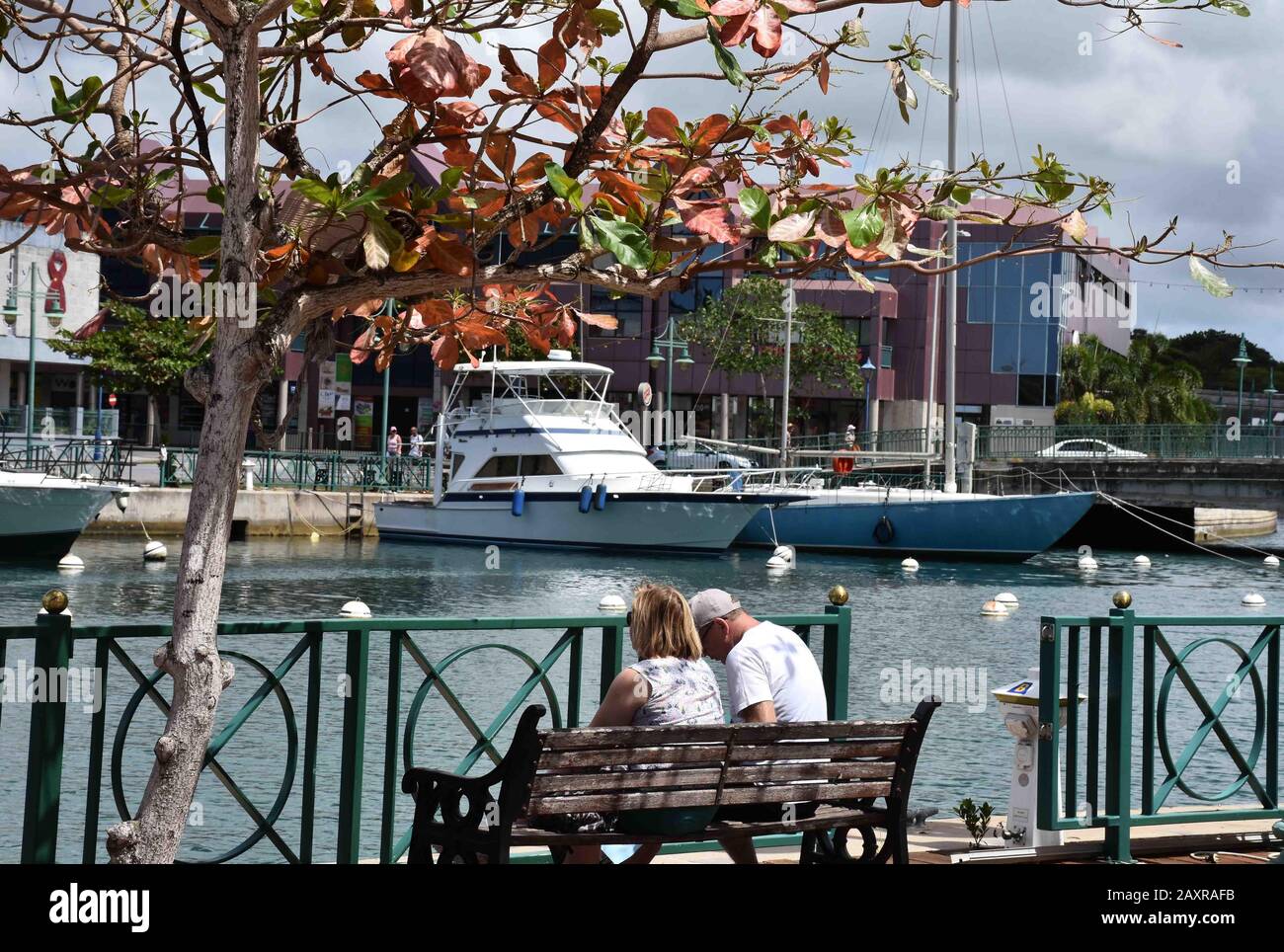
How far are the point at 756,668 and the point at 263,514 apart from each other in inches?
1300

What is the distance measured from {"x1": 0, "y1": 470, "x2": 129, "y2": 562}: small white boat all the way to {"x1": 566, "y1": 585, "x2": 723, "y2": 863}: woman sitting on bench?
24538 millimetres

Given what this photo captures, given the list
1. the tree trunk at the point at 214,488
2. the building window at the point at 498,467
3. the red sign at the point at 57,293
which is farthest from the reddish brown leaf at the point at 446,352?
the red sign at the point at 57,293

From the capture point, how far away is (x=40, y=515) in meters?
26.8

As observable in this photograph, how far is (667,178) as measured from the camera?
4.01m

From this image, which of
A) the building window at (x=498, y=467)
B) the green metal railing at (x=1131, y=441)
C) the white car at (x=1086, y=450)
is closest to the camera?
the building window at (x=498, y=467)

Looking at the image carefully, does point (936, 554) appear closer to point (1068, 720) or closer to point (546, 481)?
point (546, 481)

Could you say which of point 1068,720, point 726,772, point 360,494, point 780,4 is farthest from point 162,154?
point 360,494

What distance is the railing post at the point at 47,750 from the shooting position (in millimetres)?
4316

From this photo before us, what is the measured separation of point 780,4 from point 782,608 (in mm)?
19534

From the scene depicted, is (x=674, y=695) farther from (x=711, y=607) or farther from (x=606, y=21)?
(x=606, y=21)

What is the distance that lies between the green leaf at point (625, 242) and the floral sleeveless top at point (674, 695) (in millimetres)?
1502

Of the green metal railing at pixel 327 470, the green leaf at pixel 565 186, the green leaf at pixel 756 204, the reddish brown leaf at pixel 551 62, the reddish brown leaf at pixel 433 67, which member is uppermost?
the reddish brown leaf at pixel 551 62

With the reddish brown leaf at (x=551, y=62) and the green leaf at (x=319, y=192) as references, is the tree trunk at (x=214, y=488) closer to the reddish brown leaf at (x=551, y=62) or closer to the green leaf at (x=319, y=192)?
the green leaf at (x=319, y=192)

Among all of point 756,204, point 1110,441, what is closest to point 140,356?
point 1110,441
